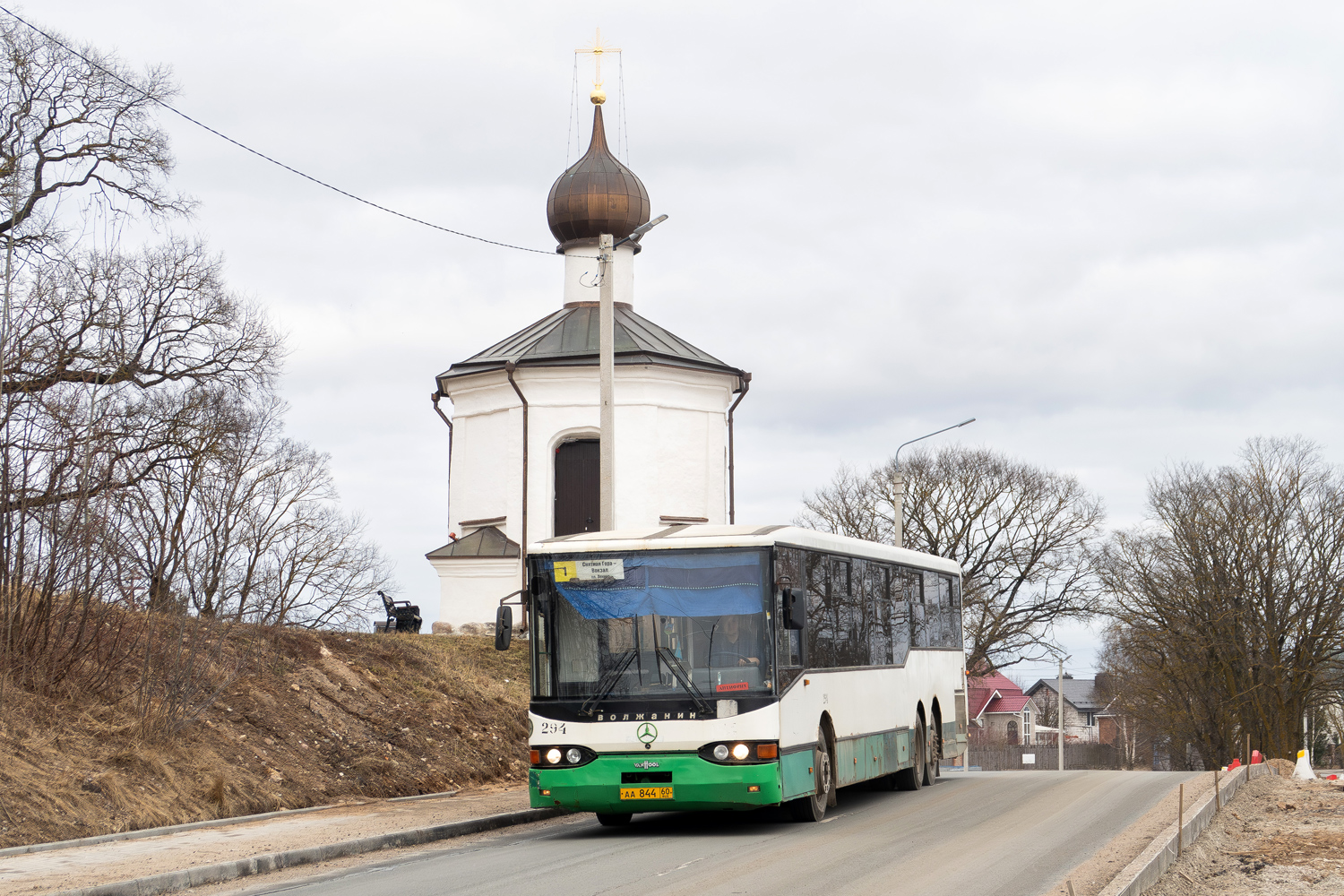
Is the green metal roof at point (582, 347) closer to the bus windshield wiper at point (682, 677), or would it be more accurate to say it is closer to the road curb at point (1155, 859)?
the bus windshield wiper at point (682, 677)

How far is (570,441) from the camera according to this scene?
32656mm

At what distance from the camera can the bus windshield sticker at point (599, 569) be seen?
47.3 ft

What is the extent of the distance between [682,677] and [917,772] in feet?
23.1

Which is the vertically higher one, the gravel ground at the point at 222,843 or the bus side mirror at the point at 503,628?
the bus side mirror at the point at 503,628

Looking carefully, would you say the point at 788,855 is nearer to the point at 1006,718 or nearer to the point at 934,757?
the point at 934,757

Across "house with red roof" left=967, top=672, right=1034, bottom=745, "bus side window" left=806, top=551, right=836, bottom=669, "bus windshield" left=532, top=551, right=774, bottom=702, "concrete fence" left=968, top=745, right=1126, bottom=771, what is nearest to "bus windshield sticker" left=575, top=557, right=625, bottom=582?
"bus windshield" left=532, top=551, right=774, bottom=702

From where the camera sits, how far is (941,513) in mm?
50781

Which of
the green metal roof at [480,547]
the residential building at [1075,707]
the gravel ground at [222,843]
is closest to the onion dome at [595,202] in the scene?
the green metal roof at [480,547]

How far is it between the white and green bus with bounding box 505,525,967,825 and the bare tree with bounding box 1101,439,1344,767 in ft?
115

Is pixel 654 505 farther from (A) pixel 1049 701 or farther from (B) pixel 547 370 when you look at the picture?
(A) pixel 1049 701

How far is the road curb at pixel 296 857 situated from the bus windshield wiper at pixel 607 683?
1948 mm

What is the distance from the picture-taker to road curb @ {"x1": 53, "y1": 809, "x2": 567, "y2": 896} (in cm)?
1045

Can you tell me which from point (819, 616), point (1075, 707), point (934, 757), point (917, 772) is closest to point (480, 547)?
point (934, 757)

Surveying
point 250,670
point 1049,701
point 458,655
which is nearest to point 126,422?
point 250,670
